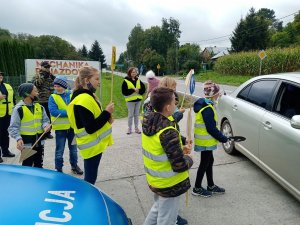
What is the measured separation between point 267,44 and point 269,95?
48.8m

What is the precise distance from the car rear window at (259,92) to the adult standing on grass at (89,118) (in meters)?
2.33

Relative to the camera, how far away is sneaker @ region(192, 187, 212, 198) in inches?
157

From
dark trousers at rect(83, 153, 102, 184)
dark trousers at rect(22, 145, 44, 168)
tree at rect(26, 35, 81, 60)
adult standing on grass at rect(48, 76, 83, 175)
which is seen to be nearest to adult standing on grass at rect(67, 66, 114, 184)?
dark trousers at rect(83, 153, 102, 184)

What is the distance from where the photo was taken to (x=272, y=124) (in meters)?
3.79

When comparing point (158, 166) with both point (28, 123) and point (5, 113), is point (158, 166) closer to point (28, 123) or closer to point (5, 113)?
point (28, 123)

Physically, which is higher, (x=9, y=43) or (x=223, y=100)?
(x=9, y=43)

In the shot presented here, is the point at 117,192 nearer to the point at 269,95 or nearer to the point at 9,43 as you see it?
the point at 269,95

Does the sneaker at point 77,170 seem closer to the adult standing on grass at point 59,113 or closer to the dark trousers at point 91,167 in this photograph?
the adult standing on grass at point 59,113

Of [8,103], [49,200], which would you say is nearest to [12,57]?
[8,103]

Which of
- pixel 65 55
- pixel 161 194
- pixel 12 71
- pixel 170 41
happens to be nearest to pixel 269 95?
pixel 161 194

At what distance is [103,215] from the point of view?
214 cm

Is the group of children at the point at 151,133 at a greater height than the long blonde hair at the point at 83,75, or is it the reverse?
the long blonde hair at the point at 83,75

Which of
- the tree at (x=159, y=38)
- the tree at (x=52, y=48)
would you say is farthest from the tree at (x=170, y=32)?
the tree at (x=52, y=48)

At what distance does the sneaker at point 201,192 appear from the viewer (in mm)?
3982
